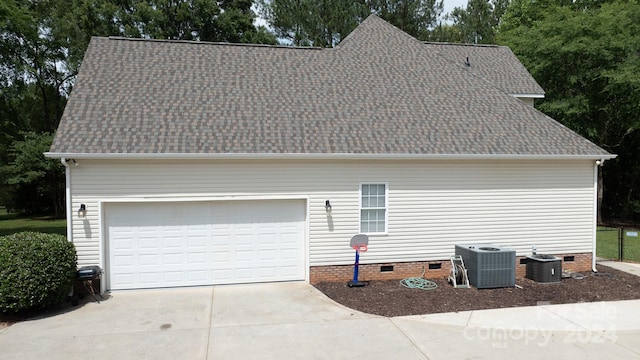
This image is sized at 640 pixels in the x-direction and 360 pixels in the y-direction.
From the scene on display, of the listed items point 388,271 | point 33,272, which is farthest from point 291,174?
point 33,272

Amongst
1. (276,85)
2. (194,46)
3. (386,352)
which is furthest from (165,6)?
(386,352)

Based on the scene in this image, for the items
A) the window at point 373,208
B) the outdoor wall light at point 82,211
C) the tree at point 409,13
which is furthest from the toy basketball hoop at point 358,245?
the tree at point 409,13

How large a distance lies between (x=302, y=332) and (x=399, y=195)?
4736 millimetres

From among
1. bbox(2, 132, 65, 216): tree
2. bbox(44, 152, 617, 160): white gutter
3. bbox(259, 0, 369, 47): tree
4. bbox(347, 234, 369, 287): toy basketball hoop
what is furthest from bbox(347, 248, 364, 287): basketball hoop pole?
bbox(2, 132, 65, 216): tree

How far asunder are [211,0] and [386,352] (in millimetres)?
28207

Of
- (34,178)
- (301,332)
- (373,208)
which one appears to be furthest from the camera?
(34,178)

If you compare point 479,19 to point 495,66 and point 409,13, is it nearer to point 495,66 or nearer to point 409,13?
point 409,13

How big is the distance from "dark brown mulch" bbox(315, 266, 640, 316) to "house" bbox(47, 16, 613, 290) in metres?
0.87

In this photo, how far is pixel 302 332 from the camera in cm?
788

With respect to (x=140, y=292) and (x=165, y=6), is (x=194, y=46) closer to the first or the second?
(x=140, y=292)

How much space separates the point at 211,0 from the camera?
2986 centimetres

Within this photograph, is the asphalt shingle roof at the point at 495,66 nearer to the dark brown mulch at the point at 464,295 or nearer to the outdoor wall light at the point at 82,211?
the dark brown mulch at the point at 464,295

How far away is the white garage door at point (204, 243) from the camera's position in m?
10.5

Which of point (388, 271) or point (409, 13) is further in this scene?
point (409, 13)
